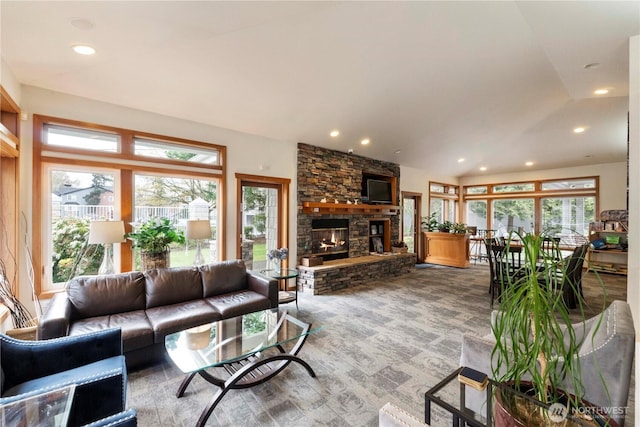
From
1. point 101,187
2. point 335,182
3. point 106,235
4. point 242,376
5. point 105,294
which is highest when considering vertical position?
point 335,182

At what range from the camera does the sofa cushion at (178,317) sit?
267cm

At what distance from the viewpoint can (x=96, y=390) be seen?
5.28 feet

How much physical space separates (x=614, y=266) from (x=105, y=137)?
34.6 feet

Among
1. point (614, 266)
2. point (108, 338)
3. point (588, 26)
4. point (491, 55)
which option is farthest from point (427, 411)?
point (614, 266)

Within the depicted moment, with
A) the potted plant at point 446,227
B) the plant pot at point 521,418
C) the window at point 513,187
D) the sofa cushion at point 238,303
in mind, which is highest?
the window at point 513,187

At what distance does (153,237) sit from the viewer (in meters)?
3.44

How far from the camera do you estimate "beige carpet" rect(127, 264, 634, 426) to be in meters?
2.06

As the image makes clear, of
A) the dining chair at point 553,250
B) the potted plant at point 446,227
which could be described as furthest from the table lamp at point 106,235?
the potted plant at point 446,227

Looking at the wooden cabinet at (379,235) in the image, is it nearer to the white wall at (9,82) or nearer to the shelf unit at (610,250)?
the shelf unit at (610,250)

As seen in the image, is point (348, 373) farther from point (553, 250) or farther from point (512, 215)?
point (512, 215)

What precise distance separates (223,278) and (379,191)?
4651 millimetres

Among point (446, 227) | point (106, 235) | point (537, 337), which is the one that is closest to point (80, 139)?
point (106, 235)

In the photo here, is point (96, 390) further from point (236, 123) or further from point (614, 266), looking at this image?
point (614, 266)

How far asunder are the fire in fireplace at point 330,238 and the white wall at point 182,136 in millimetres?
617
